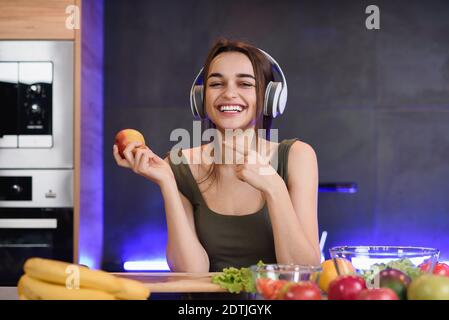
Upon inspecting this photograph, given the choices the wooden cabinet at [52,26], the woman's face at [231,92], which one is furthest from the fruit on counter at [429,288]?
the wooden cabinet at [52,26]

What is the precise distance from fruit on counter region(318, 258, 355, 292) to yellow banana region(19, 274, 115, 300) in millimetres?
430

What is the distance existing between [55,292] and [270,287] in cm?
39

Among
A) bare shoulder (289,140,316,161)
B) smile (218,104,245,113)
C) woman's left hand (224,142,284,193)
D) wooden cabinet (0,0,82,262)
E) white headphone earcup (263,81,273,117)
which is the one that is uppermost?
wooden cabinet (0,0,82,262)

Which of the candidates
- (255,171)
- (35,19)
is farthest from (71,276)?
(35,19)

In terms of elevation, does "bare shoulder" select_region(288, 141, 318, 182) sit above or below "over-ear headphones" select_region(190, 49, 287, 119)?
below

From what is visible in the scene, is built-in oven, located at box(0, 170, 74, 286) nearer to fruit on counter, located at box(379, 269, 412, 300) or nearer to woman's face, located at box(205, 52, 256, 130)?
woman's face, located at box(205, 52, 256, 130)

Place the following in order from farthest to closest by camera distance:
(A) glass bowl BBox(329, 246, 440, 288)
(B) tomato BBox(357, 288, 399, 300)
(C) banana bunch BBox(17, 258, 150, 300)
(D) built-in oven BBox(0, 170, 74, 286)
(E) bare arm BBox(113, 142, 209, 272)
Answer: (D) built-in oven BBox(0, 170, 74, 286)
(E) bare arm BBox(113, 142, 209, 272)
(A) glass bowl BBox(329, 246, 440, 288)
(C) banana bunch BBox(17, 258, 150, 300)
(B) tomato BBox(357, 288, 399, 300)

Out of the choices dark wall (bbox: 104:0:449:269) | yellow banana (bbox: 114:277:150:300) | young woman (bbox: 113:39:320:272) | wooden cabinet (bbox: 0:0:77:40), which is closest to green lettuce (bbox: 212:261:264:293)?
yellow banana (bbox: 114:277:150:300)

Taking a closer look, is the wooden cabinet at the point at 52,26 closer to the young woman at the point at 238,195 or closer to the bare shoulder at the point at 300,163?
the young woman at the point at 238,195

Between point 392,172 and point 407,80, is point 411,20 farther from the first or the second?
point 392,172

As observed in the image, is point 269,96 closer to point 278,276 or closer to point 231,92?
point 231,92

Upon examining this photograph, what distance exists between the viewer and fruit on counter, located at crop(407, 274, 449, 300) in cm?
110

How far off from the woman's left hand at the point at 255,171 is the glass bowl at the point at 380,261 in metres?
0.54

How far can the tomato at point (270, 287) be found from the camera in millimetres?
1156
